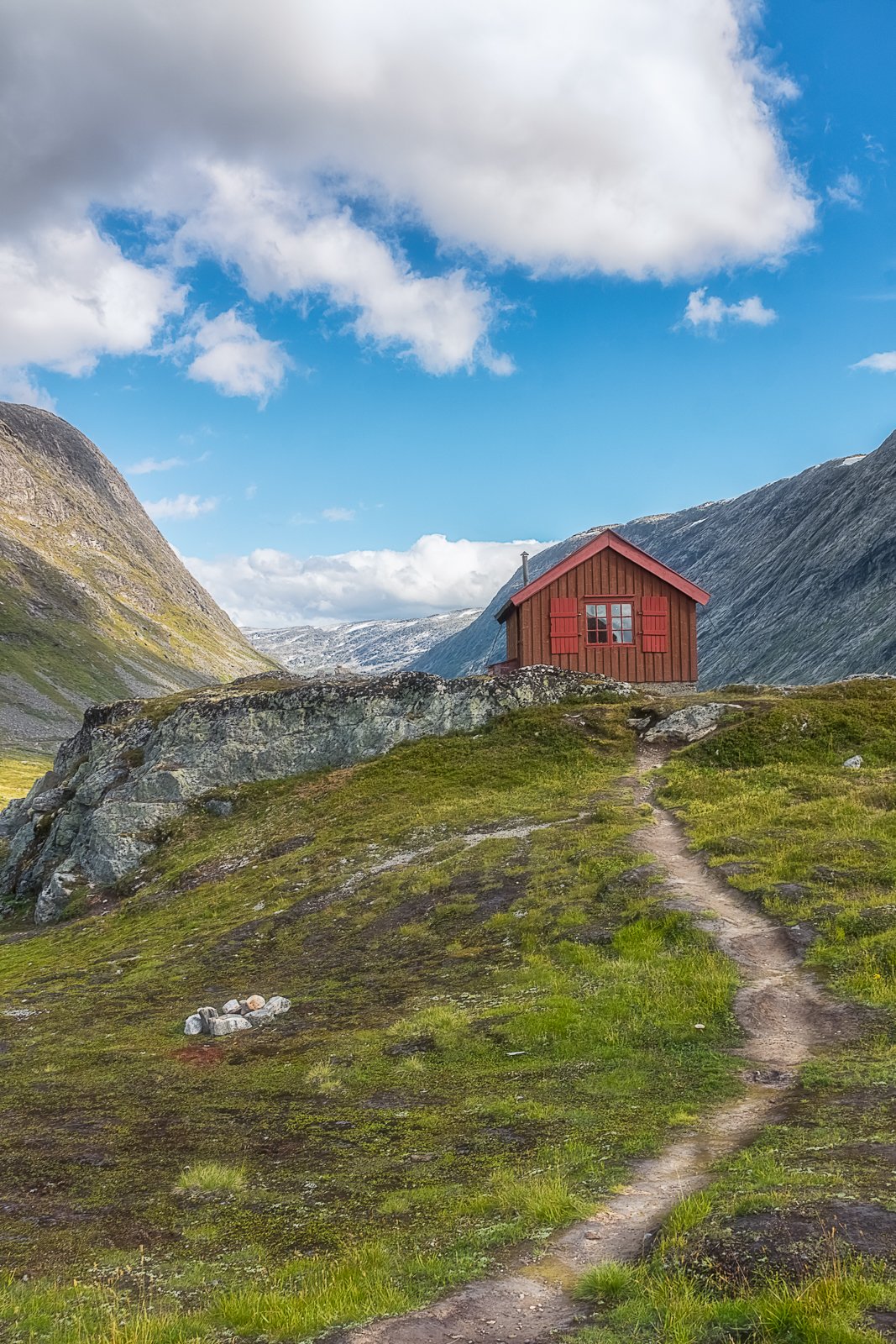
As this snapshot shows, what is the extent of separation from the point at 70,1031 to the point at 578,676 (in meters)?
34.1

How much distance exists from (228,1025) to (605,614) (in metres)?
40.6

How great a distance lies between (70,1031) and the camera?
21.4m

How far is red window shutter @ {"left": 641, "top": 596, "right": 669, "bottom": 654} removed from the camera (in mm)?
54469

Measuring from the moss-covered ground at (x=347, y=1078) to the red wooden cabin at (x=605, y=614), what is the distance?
21.7 metres

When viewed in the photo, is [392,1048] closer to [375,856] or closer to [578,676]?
[375,856]

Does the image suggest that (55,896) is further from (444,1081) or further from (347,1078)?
(444,1081)

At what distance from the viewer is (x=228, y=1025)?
19.7 metres

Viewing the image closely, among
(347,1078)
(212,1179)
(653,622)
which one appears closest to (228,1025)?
(347,1078)

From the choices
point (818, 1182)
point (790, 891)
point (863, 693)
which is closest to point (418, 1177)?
point (818, 1182)

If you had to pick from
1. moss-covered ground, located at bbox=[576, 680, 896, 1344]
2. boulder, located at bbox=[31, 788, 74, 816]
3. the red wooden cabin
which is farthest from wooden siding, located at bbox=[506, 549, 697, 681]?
boulder, located at bbox=[31, 788, 74, 816]

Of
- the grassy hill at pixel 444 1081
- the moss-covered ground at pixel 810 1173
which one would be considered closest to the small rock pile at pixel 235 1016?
the grassy hill at pixel 444 1081

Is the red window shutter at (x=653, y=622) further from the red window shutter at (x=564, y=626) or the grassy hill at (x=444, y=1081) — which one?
the grassy hill at (x=444, y=1081)

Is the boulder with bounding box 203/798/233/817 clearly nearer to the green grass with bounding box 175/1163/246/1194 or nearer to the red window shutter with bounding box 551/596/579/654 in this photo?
the red window shutter with bounding box 551/596/579/654

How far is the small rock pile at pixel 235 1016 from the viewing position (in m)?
19.7
